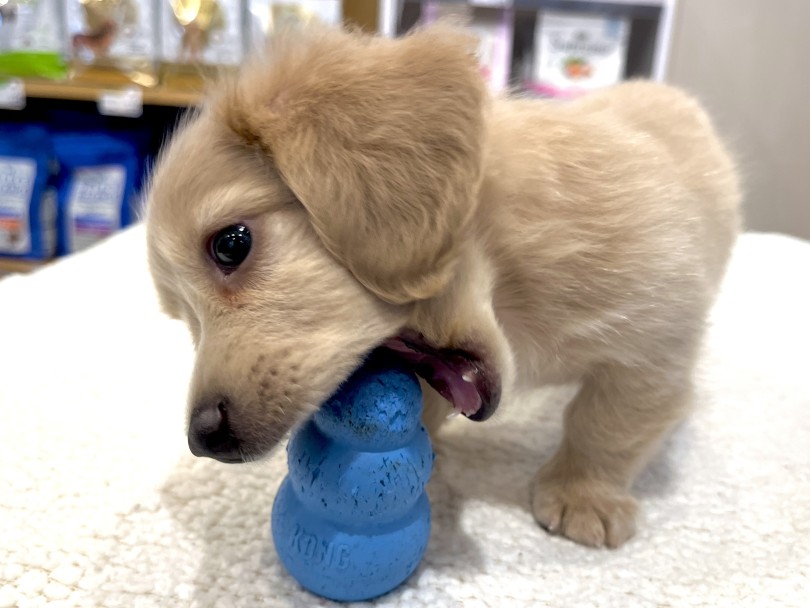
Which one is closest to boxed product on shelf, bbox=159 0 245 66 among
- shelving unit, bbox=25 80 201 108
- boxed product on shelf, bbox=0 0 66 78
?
shelving unit, bbox=25 80 201 108

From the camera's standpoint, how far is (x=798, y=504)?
3.51ft

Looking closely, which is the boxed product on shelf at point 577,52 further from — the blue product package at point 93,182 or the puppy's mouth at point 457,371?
the puppy's mouth at point 457,371

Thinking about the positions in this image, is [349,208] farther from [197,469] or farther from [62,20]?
[62,20]

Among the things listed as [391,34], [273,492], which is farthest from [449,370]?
[391,34]

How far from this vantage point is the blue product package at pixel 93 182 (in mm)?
2686

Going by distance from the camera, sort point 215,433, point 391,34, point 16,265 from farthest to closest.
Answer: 1. point 16,265
2. point 391,34
3. point 215,433

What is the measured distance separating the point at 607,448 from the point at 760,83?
1953 millimetres

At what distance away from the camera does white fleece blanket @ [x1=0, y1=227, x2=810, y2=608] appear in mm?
886

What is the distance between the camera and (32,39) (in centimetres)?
255

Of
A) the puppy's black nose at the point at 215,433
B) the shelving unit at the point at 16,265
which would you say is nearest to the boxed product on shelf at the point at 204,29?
the shelving unit at the point at 16,265

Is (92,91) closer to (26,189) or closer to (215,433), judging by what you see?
(26,189)

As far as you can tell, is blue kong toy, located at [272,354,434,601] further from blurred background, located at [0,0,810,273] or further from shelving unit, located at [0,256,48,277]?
shelving unit, located at [0,256,48,277]

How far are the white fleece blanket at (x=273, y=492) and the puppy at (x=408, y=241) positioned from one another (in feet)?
0.37

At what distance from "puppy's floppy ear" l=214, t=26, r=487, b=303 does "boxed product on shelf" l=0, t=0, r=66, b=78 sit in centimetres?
218
